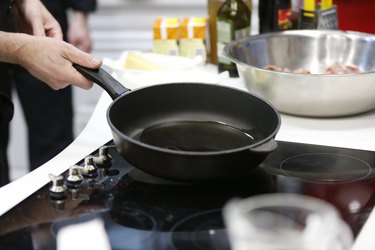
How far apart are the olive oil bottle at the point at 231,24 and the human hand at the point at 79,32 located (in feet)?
2.77

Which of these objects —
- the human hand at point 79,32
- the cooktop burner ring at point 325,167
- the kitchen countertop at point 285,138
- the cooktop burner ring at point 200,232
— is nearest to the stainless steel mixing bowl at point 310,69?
the kitchen countertop at point 285,138

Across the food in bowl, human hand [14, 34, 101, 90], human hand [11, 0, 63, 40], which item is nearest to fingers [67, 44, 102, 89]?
Answer: human hand [14, 34, 101, 90]

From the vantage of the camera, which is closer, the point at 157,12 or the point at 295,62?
the point at 295,62

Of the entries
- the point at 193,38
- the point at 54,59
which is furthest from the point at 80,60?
the point at 193,38

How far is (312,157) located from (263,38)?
1.44ft

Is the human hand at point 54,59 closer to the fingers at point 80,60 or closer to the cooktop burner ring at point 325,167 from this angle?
the fingers at point 80,60

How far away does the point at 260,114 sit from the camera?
956 millimetres

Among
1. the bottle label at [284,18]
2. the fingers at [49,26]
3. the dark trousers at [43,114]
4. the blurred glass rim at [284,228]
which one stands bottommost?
the dark trousers at [43,114]

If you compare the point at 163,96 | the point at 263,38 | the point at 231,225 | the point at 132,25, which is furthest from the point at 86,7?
the point at 231,225

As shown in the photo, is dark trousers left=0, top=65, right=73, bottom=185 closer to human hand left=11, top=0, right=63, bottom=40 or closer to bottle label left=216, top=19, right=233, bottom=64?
human hand left=11, top=0, right=63, bottom=40

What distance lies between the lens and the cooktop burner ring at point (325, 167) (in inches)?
34.1

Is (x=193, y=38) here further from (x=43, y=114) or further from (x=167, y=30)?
(x=43, y=114)

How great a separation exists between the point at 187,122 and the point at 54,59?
9.8 inches

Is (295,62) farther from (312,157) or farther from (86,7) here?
(86,7)
